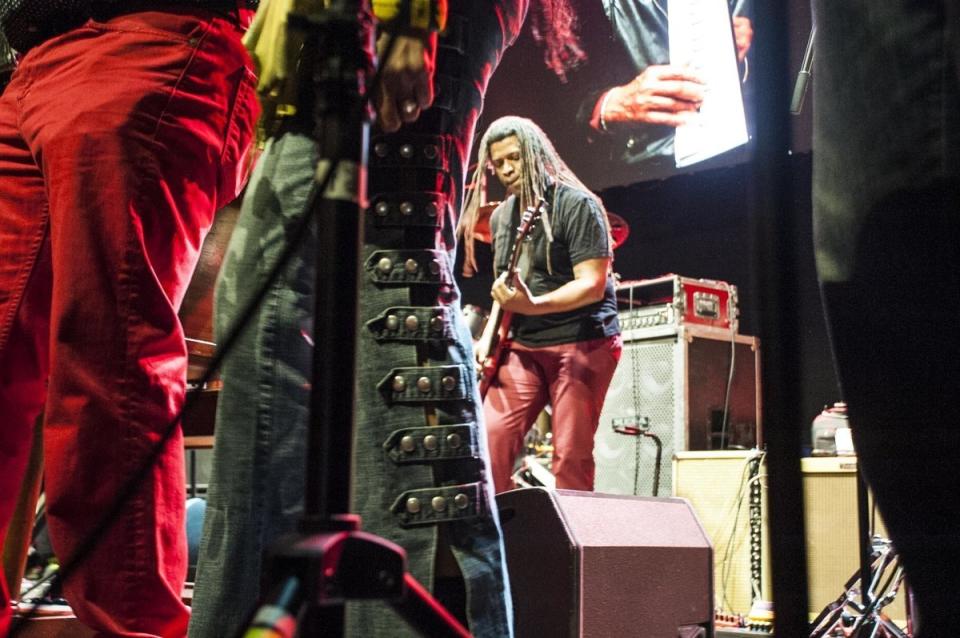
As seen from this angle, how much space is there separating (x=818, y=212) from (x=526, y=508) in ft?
4.13

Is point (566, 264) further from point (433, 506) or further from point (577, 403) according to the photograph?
point (433, 506)

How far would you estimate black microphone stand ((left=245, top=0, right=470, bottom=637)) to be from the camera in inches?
27.1

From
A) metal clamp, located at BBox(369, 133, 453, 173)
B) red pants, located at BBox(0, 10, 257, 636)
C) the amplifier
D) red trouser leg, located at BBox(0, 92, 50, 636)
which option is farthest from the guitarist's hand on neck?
metal clamp, located at BBox(369, 133, 453, 173)

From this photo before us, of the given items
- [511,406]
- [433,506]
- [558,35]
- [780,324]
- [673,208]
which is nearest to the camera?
[780,324]

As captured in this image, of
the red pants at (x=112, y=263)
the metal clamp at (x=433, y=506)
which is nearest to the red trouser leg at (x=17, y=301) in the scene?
the red pants at (x=112, y=263)

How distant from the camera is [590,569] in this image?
202cm

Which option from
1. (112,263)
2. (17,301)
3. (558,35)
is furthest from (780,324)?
(558,35)

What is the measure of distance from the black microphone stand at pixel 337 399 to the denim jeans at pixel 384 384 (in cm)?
37

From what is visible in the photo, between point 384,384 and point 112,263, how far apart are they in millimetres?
520

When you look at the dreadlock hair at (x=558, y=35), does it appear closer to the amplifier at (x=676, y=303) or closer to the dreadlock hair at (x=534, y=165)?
the amplifier at (x=676, y=303)

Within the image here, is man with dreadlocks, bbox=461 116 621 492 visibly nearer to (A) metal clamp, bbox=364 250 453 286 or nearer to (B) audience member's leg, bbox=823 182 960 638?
(A) metal clamp, bbox=364 250 453 286

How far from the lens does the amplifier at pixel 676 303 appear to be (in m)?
5.37

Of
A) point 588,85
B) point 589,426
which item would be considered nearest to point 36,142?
point 589,426

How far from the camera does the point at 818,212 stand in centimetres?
103
